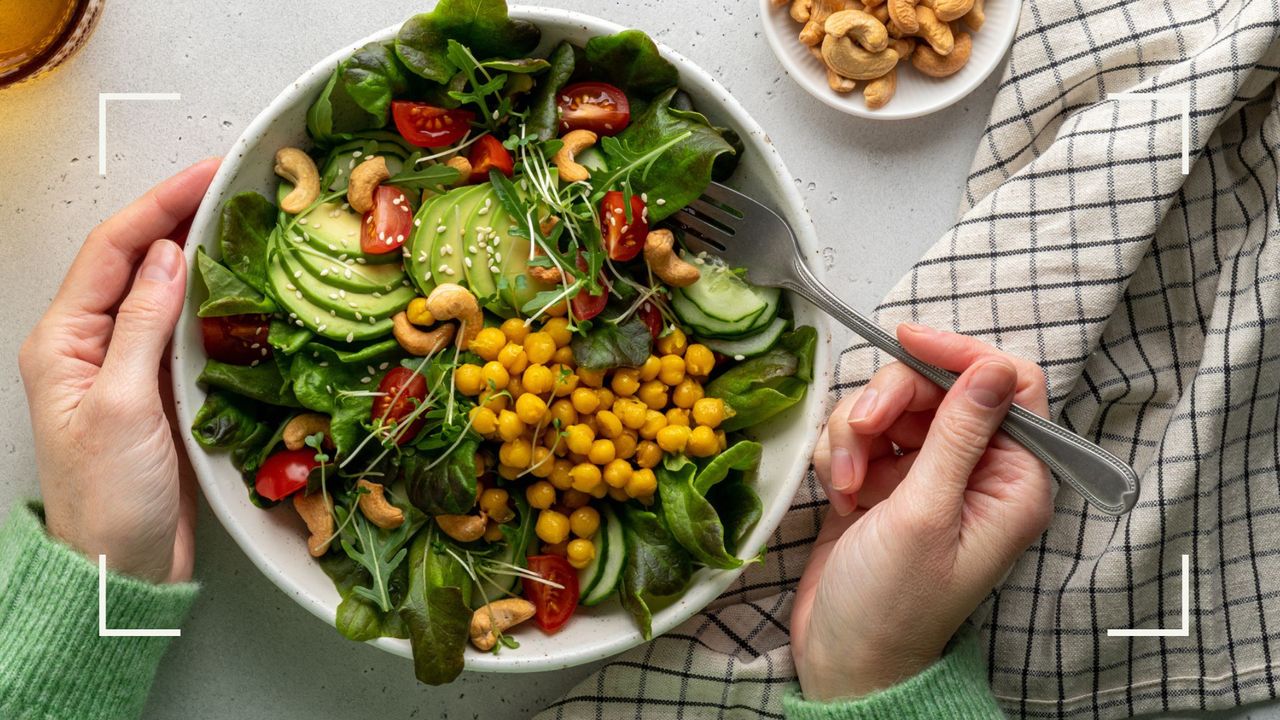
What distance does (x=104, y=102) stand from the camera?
2.53 m

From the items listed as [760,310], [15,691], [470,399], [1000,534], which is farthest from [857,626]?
[15,691]

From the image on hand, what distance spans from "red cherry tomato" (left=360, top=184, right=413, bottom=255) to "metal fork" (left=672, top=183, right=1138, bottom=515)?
55cm

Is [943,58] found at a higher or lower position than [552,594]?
higher

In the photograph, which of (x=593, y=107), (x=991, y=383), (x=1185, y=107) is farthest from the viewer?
(x=1185, y=107)

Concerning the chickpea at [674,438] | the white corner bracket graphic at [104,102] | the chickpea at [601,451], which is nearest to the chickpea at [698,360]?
the chickpea at [674,438]

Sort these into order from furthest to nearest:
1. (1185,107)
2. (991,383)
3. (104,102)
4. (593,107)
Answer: (104,102) < (1185,107) < (593,107) < (991,383)

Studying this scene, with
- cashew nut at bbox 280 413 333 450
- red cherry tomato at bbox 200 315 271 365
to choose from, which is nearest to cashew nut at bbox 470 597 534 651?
cashew nut at bbox 280 413 333 450

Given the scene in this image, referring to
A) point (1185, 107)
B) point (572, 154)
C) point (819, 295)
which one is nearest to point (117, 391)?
point (572, 154)

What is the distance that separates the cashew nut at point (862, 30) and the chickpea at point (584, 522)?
1.16 metres

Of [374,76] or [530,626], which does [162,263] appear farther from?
[530,626]

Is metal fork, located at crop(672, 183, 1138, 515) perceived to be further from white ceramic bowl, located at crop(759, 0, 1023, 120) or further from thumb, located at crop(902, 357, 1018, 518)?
white ceramic bowl, located at crop(759, 0, 1023, 120)

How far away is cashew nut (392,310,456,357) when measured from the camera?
7.20ft

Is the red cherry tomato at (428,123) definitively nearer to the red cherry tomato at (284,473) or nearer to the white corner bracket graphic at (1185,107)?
the red cherry tomato at (284,473)

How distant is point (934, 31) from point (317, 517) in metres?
1.67
